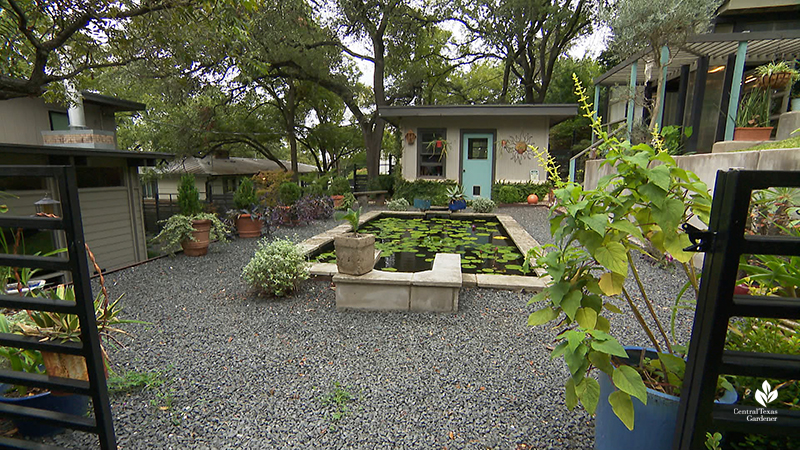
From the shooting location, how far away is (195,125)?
50.1 ft

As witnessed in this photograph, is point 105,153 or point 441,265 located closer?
point 441,265

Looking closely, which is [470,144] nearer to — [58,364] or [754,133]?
[754,133]

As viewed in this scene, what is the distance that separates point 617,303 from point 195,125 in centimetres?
1695

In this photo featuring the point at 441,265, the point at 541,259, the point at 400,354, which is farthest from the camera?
the point at 441,265

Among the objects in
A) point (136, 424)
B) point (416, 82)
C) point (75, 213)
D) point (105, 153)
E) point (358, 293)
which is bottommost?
point (136, 424)

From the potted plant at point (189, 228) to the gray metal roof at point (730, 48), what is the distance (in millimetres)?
8168

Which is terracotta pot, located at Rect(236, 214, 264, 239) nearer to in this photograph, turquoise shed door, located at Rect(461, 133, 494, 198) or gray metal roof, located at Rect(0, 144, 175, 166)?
gray metal roof, located at Rect(0, 144, 175, 166)

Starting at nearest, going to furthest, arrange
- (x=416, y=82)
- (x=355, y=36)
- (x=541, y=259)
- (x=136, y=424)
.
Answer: (x=541, y=259) < (x=136, y=424) < (x=355, y=36) < (x=416, y=82)

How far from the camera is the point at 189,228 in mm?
5133

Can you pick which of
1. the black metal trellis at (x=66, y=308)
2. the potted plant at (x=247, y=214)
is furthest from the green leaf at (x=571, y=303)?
the potted plant at (x=247, y=214)

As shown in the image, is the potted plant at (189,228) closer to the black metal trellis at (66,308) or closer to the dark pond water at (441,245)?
the dark pond water at (441,245)

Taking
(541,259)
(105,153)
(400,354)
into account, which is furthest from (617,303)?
(105,153)

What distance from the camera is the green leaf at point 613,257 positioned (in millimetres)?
1195

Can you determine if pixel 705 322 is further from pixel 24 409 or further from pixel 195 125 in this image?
pixel 195 125
